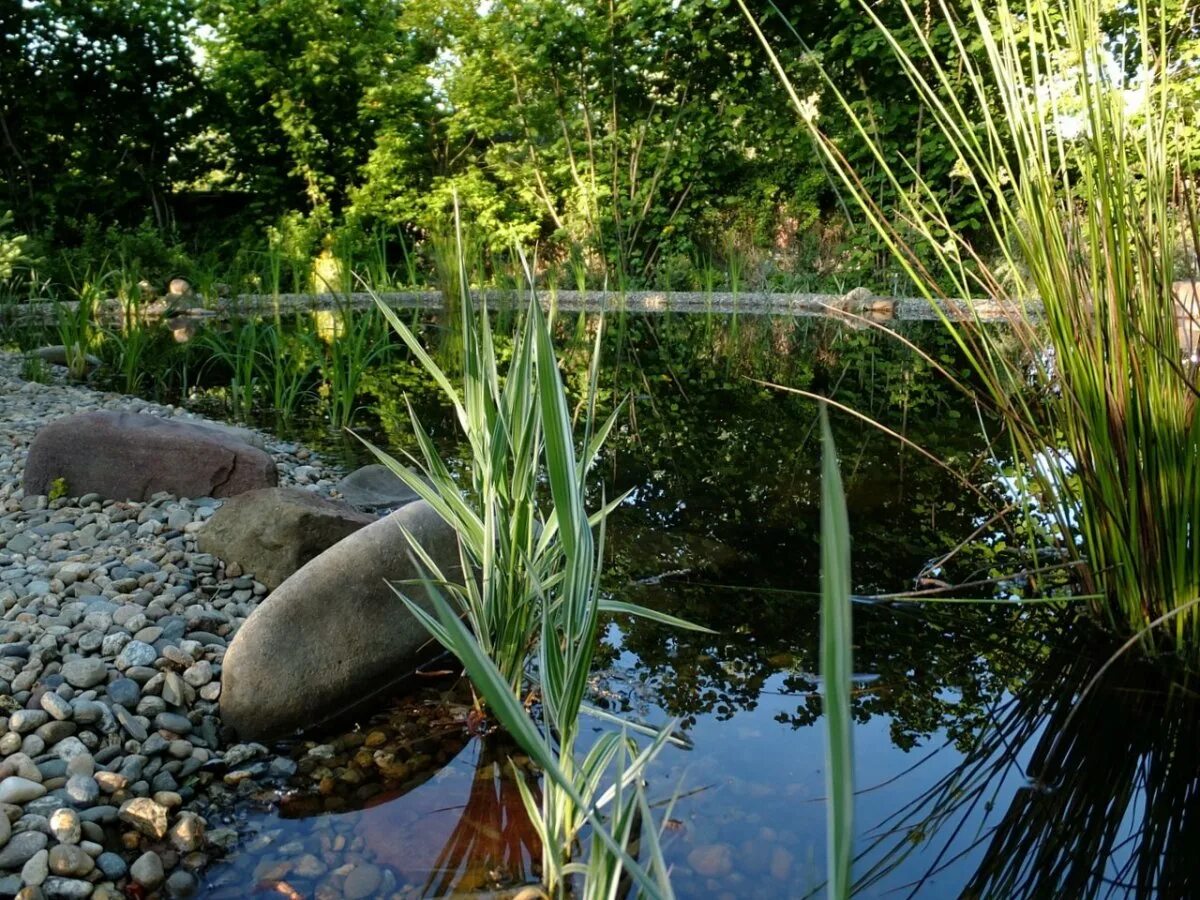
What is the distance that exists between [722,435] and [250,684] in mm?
2492

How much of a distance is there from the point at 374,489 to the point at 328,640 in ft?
4.63

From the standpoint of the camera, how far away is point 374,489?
333 cm

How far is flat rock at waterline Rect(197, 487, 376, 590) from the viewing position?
2418 millimetres

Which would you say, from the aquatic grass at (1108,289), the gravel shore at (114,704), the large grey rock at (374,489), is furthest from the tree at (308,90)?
the aquatic grass at (1108,289)

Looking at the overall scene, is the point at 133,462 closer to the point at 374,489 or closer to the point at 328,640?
the point at 374,489

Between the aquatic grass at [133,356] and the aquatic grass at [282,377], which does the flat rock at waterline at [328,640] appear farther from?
the aquatic grass at [133,356]

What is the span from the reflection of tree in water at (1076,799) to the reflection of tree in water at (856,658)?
0.33 feet

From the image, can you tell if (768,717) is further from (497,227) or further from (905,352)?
(497,227)

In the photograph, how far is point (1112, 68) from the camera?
1.61 meters

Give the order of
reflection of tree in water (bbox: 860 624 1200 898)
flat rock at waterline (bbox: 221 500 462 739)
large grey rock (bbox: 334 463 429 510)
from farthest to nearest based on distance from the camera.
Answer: large grey rock (bbox: 334 463 429 510), flat rock at waterline (bbox: 221 500 462 739), reflection of tree in water (bbox: 860 624 1200 898)

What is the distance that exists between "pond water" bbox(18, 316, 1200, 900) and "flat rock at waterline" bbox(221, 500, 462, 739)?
8cm

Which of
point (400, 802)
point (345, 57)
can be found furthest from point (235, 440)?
point (345, 57)

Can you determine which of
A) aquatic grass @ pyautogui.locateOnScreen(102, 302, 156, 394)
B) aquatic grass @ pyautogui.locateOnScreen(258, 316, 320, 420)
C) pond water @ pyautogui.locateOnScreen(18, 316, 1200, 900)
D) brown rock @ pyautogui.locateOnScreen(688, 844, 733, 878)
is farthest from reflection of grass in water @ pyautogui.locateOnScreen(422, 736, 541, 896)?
aquatic grass @ pyautogui.locateOnScreen(102, 302, 156, 394)

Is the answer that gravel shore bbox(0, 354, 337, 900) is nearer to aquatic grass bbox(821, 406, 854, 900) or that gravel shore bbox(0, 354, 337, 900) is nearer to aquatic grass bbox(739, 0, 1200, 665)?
aquatic grass bbox(821, 406, 854, 900)
